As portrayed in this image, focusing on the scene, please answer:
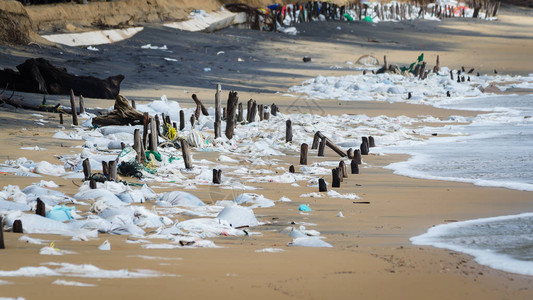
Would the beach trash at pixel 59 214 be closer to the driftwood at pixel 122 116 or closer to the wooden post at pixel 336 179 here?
the wooden post at pixel 336 179

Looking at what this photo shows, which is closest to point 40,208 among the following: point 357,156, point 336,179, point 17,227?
point 17,227

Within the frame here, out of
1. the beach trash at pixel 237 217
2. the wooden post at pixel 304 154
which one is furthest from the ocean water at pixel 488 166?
the beach trash at pixel 237 217

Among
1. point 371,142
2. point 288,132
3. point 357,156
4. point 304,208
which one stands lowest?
point 371,142

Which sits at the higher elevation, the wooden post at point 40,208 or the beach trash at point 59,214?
the wooden post at point 40,208

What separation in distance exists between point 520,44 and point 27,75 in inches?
1299

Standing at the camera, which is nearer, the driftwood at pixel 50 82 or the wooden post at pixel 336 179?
the wooden post at pixel 336 179

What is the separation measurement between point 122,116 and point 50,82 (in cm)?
426

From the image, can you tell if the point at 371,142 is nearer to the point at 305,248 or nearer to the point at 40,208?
the point at 305,248

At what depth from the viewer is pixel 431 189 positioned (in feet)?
31.4

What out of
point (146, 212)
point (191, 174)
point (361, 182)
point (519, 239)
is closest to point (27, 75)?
point (191, 174)

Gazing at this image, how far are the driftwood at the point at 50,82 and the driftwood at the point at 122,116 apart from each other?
3739mm

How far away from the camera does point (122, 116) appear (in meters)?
13.6

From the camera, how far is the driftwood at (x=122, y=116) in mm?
13625

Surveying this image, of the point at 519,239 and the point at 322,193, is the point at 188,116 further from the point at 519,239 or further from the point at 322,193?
the point at 519,239
